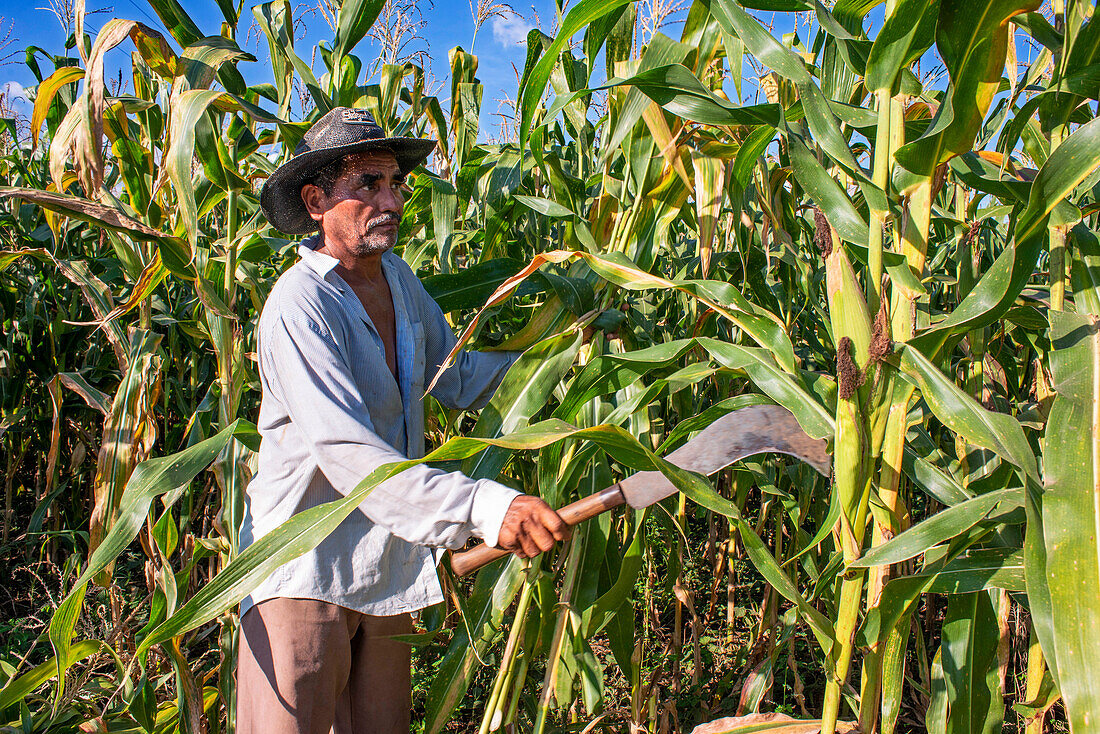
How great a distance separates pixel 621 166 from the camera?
1986 mm

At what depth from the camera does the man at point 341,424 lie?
5.02 ft

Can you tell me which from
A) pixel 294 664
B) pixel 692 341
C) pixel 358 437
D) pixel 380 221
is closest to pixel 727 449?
pixel 692 341

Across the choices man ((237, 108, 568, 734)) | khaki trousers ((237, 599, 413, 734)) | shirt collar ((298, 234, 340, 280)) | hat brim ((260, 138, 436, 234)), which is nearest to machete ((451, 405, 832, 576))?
man ((237, 108, 568, 734))

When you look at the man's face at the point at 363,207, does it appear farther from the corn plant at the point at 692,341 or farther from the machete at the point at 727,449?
the machete at the point at 727,449

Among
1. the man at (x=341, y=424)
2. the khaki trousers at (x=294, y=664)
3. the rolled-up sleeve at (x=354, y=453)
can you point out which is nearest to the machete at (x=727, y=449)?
the rolled-up sleeve at (x=354, y=453)

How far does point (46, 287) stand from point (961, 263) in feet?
11.8

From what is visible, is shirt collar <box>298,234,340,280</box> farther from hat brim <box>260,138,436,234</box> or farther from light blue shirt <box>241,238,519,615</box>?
hat brim <box>260,138,436,234</box>

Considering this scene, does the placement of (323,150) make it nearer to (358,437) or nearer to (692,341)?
(358,437)

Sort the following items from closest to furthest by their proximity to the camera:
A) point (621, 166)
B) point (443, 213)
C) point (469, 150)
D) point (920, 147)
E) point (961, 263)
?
1. point (920, 147)
2. point (961, 263)
3. point (621, 166)
4. point (443, 213)
5. point (469, 150)

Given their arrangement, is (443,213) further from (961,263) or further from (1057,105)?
(1057,105)

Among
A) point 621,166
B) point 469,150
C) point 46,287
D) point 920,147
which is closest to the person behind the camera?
point 920,147

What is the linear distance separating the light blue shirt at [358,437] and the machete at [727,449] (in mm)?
205

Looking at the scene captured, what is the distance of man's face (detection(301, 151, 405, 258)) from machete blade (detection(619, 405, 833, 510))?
0.87m

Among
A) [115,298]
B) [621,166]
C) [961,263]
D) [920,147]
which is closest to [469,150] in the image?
[621,166]
